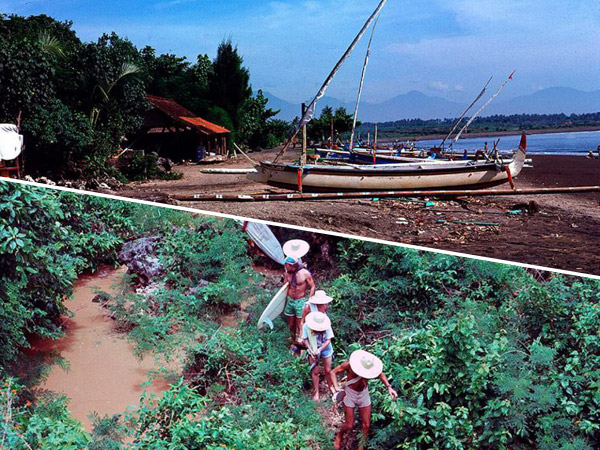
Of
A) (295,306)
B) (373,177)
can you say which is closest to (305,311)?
(295,306)

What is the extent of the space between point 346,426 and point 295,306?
1.81ft

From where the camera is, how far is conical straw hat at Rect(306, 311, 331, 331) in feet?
8.11

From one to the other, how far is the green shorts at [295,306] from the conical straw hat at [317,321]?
120 mm

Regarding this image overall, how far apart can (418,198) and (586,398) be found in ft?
12.8

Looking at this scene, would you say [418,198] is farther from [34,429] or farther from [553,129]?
[553,129]

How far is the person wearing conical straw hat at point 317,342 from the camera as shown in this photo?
2.48 m

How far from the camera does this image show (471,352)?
2.35 metres

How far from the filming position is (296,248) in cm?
263

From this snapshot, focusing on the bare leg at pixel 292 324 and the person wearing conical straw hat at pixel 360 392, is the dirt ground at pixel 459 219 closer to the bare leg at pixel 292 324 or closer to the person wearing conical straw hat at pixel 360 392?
the bare leg at pixel 292 324

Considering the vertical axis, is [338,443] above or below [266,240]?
below

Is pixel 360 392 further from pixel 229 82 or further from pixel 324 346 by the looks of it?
pixel 229 82

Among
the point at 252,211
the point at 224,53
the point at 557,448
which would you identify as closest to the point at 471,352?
the point at 557,448

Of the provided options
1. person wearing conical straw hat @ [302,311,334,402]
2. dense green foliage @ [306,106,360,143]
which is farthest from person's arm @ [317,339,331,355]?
dense green foliage @ [306,106,360,143]

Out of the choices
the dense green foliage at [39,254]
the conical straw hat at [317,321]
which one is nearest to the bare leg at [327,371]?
the conical straw hat at [317,321]
